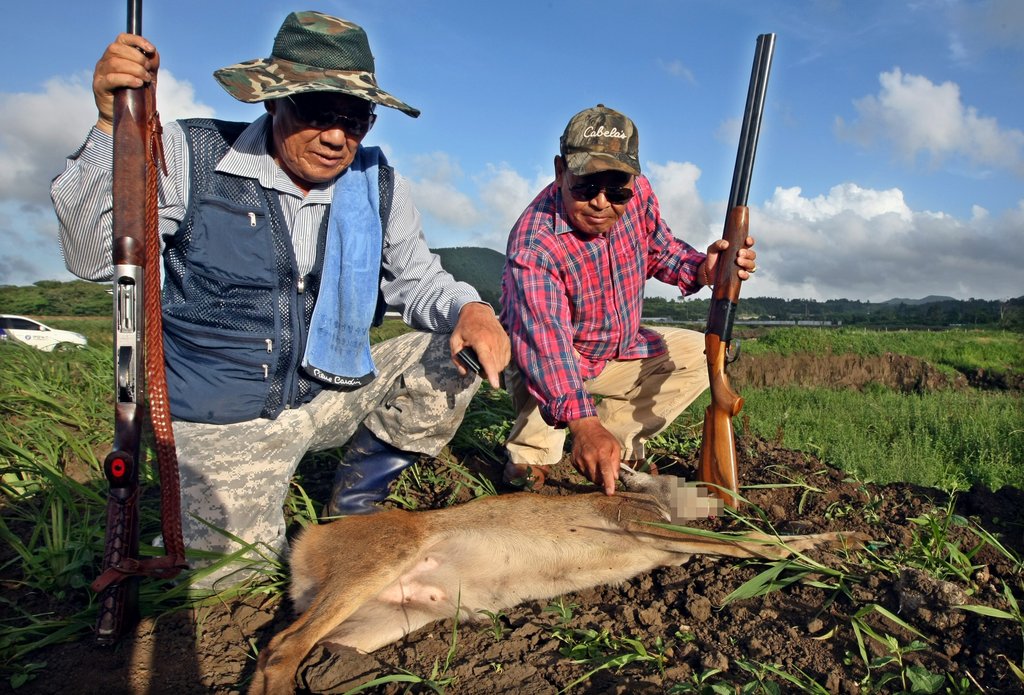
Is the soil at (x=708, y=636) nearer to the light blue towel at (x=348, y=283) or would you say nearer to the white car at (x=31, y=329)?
the light blue towel at (x=348, y=283)

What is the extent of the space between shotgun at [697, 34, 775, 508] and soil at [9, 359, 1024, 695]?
52cm

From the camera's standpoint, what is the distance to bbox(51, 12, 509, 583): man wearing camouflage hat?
9.87 ft

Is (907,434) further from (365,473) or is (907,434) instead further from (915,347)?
(915,347)

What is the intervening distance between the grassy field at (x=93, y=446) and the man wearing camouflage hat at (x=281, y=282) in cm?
59

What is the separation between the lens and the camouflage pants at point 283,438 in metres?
3.18

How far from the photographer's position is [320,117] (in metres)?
2.98

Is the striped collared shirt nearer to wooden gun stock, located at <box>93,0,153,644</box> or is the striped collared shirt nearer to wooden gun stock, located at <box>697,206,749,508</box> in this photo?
wooden gun stock, located at <box>93,0,153,644</box>

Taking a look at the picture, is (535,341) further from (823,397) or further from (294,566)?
(823,397)

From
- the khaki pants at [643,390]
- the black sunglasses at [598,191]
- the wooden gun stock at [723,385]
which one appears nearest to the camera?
the wooden gun stock at [723,385]

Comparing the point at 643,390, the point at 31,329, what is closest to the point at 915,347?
the point at 643,390

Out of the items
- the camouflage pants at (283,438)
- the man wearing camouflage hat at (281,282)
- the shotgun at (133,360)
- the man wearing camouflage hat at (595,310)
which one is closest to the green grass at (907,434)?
the man wearing camouflage hat at (595,310)

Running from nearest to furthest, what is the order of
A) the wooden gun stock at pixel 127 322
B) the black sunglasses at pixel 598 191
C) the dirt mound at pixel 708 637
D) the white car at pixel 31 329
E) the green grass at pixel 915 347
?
→ the dirt mound at pixel 708 637 < the wooden gun stock at pixel 127 322 < the black sunglasses at pixel 598 191 < the green grass at pixel 915 347 < the white car at pixel 31 329

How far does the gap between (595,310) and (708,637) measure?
2040mm

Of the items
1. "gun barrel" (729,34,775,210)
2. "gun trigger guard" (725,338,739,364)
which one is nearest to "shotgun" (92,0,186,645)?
"gun trigger guard" (725,338,739,364)
